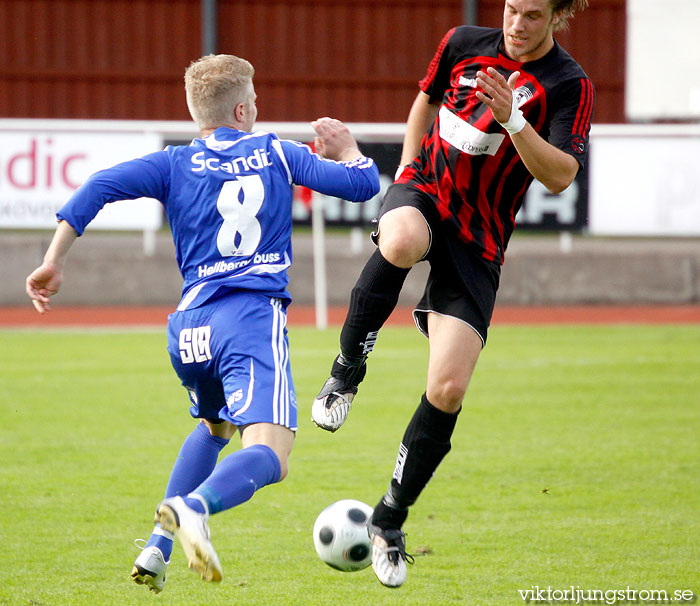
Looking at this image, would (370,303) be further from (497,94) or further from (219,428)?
(497,94)

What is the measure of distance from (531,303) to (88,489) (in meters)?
10.6

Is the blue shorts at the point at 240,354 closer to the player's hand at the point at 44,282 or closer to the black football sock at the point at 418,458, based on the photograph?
the player's hand at the point at 44,282

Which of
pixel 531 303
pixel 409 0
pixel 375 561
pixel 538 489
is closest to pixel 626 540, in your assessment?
pixel 538 489

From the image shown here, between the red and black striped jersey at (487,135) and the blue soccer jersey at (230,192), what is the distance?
57cm

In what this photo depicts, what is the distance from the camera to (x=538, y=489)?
6.05m

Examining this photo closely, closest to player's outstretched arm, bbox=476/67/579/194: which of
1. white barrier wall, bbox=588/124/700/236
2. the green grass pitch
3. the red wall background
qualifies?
the green grass pitch

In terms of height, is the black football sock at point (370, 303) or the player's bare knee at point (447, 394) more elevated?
the black football sock at point (370, 303)

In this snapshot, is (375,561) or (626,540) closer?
(375,561)

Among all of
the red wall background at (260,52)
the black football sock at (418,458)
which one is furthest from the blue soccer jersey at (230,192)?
the red wall background at (260,52)

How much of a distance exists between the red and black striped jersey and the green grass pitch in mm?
1464

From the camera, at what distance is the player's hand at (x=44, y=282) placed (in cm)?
364

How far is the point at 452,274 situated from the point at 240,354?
1053 millimetres

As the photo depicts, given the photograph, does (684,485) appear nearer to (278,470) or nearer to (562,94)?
(562,94)

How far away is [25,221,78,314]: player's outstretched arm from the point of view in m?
3.64
